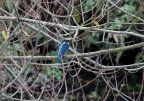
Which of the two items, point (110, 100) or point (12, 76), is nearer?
point (12, 76)

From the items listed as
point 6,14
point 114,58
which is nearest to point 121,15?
point 114,58

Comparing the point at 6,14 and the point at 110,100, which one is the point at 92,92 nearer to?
the point at 110,100

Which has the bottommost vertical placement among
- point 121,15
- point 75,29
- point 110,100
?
point 110,100

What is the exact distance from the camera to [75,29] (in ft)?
12.6

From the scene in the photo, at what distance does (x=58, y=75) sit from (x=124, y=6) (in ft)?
6.19

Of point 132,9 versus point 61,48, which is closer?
point 61,48

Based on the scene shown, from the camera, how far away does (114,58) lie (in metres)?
9.91

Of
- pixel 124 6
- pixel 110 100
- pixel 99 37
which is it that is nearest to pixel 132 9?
pixel 124 6

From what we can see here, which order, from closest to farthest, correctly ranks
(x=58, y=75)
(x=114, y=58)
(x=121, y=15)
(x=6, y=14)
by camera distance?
(x=6, y=14) → (x=58, y=75) → (x=121, y=15) → (x=114, y=58)

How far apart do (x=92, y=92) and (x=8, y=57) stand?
18.1 feet

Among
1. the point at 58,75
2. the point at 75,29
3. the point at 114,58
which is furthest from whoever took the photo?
the point at 114,58

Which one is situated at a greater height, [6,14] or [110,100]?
[6,14]

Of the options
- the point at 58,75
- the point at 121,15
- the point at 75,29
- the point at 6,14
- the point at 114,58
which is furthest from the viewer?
the point at 114,58

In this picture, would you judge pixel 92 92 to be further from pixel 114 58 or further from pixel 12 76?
pixel 12 76
